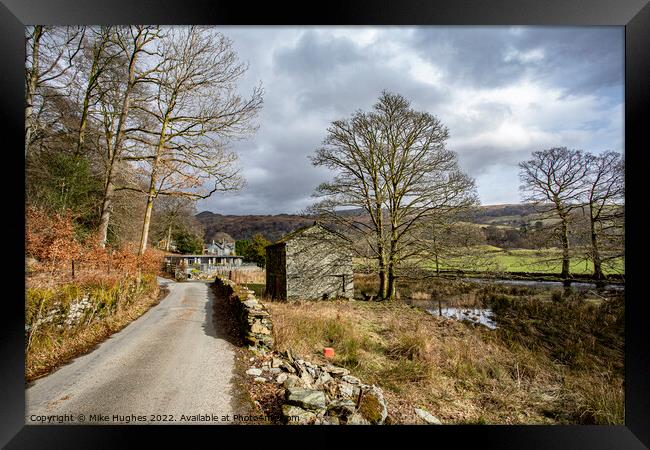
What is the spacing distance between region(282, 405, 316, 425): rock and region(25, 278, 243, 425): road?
1.87 feet

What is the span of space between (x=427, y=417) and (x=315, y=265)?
586 cm

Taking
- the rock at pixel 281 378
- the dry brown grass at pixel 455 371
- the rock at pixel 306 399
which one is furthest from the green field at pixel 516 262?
the rock at pixel 306 399

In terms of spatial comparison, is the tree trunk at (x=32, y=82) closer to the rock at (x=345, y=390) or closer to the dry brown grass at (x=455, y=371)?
the dry brown grass at (x=455, y=371)

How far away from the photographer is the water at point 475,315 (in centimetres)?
624

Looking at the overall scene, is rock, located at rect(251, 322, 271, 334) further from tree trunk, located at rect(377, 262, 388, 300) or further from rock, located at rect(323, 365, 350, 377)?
tree trunk, located at rect(377, 262, 388, 300)

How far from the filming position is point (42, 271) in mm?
3422

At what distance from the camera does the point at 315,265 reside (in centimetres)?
848

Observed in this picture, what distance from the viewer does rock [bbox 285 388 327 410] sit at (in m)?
2.44

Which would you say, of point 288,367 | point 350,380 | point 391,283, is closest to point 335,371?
point 350,380

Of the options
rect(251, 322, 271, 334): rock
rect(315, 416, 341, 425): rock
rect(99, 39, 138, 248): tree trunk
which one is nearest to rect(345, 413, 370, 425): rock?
rect(315, 416, 341, 425): rock

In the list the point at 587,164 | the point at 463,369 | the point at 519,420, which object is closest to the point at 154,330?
the point at 463,369
